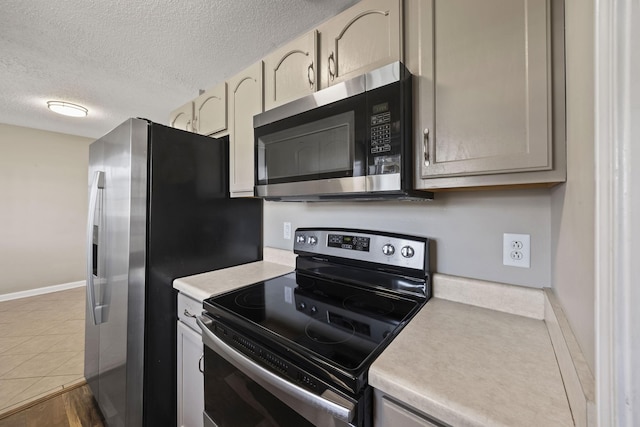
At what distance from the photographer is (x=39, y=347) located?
2383 mm

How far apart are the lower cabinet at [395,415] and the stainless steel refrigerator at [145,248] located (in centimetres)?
114

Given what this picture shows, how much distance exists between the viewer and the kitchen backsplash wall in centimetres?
94

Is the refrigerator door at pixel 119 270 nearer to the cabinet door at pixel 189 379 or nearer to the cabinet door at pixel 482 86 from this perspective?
the cabinet door at pixel 189 379

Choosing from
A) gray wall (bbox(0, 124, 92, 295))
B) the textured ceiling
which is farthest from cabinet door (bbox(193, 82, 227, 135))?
gray wall (bbox(0, 124, 92, 295))

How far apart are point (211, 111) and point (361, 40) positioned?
1123mm

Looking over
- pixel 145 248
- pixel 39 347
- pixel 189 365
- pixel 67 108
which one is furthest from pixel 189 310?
pixel 67 108

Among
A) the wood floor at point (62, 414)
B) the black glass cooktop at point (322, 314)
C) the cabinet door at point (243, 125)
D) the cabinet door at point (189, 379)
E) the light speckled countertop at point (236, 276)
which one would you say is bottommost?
the wood floor at point (62, 414)

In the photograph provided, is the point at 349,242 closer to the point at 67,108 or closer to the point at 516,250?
the point at 516,250

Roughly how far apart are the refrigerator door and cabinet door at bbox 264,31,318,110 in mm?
652

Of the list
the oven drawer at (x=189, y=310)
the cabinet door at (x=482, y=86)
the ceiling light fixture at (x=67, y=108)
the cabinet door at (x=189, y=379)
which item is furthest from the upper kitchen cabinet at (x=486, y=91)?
the ceiling light fixture at (x=67, y=108)

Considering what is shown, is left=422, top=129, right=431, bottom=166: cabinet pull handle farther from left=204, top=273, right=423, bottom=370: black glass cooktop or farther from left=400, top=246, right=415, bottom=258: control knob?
left=204, top=273, right=423, bottom=370: black glass cooktop

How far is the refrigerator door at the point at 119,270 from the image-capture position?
126 cm
